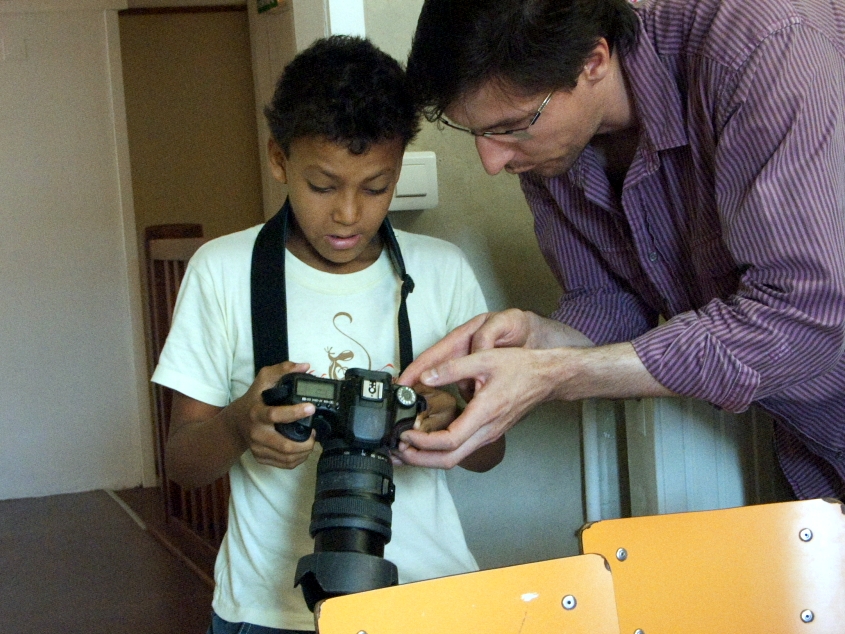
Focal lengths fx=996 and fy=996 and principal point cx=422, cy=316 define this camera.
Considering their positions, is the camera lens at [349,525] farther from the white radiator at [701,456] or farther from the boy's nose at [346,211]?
the white radiator at [701,456]

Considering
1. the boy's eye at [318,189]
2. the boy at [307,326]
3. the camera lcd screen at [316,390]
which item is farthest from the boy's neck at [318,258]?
the camera lcd screen at [316,390]

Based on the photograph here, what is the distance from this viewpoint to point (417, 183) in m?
1.67

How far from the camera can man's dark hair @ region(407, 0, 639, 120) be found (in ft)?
3.78

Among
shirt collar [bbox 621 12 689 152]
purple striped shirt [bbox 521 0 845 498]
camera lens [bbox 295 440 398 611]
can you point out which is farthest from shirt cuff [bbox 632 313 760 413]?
camera lens [bbox 295 440 398 611]

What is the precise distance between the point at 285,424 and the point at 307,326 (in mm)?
257

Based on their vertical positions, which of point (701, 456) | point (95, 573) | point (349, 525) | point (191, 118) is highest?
point (191, 118)

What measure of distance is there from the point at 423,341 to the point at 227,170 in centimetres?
380

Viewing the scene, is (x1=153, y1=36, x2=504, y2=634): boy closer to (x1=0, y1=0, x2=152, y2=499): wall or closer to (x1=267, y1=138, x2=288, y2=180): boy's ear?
(x1=267, y1=138, x2=288, y2=180): boy's ear

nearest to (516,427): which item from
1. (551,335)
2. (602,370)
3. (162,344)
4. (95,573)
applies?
(551,335)

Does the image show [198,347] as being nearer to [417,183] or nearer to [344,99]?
[344,99]

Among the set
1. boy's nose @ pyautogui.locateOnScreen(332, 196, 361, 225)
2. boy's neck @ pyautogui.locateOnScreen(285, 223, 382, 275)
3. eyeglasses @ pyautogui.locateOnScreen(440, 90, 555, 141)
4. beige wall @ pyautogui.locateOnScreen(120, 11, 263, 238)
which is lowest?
boy's neck @ pyautogui.locateOnScreen(285, 223, 382, 275)

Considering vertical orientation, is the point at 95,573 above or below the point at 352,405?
below

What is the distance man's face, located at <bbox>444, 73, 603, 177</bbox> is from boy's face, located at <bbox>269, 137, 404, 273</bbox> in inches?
4.4

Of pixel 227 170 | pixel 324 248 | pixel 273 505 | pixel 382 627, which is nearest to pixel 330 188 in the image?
pixel 324 248
